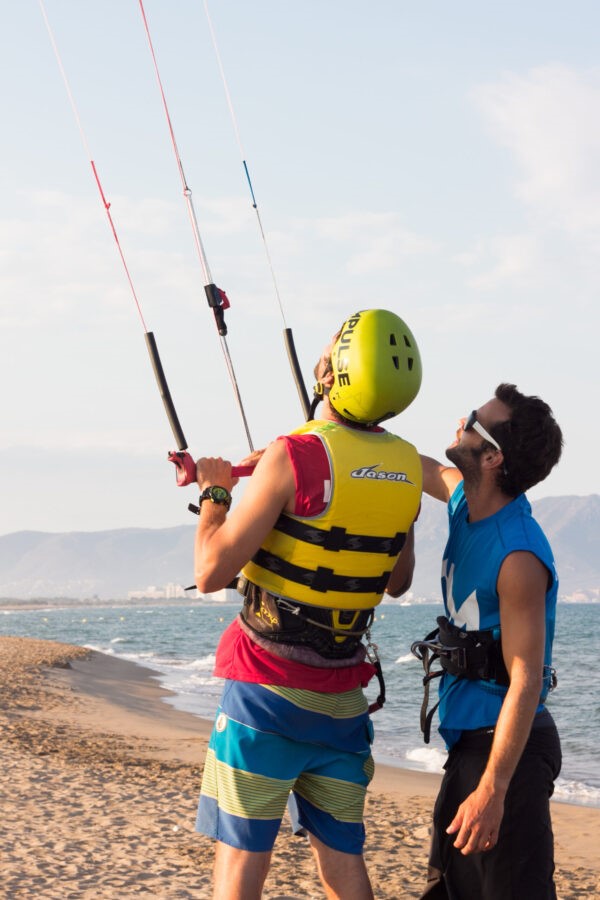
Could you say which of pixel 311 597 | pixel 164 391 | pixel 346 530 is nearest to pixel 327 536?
pixel 346 530

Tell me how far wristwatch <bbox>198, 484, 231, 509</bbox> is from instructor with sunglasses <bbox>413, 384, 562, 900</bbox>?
788mm

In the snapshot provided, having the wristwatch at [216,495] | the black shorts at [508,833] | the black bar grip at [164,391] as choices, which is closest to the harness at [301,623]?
the wristwatch at [216,495]

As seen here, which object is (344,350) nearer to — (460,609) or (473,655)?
(460,609)

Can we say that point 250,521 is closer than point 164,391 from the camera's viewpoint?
Yes

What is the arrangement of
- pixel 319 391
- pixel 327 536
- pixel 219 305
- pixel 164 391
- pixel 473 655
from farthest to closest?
pixel 219 305 < pixel 164 391 < pixel 319 391 < pixel 473 655 < pixel 327 536

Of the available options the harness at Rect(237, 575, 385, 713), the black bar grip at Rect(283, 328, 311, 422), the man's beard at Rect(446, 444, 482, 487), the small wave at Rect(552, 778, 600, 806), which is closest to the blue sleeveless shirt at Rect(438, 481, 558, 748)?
the man's beard at Rect(446, 444, 482, 487)

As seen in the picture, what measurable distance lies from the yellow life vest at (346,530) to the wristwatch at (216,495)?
182mm

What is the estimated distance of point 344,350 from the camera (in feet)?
11.0

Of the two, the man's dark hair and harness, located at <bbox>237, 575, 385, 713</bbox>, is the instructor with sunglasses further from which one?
harness, located at <bbox>237, 575, 385, 713</bbox>

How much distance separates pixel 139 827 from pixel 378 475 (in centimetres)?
511

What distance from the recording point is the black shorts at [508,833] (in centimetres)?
312

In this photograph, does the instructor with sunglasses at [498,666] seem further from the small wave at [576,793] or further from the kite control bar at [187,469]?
the small wave at [576,793]

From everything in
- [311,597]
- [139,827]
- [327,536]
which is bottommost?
[139,827]

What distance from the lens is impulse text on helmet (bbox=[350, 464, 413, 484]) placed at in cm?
320
